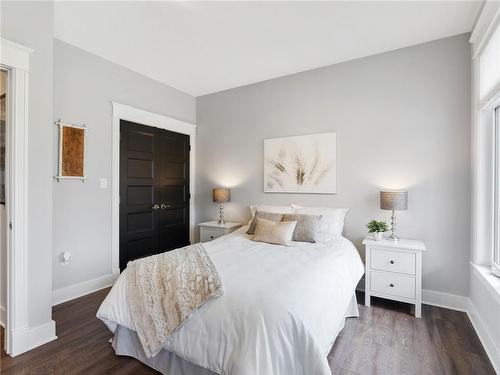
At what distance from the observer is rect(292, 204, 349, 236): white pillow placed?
306 centimetres

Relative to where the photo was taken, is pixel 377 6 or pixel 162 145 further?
pixel 162 145

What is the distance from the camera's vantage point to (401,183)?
2984 mm

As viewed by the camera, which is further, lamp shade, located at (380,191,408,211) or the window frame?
lamp shade, located at (380,191,408,211)

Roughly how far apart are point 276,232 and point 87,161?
232cm

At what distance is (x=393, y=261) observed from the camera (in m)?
2.68

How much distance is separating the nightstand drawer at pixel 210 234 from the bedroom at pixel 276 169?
0.02m

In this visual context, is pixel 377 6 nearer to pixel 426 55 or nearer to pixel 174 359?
pixel 426 55

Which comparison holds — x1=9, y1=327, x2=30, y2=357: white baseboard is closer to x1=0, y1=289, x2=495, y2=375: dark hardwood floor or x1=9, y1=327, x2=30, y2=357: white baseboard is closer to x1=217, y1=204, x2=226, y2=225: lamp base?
x1=0, y1=289, x2=495, y2=375: dark hardwood floor

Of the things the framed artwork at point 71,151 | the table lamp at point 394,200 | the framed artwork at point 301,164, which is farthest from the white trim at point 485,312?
the framed artwork at point 71,151

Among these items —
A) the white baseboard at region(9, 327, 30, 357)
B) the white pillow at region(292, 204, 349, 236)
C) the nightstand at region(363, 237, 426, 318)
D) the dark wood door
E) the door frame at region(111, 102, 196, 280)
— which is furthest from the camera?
the dark wood door

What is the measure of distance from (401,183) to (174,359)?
109 inches

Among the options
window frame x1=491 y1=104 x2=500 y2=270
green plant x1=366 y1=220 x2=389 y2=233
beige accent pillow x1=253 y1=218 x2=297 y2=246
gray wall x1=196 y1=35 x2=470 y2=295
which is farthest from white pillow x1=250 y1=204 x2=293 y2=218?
window frame x1=491 y1=104 x2=500 y2=270

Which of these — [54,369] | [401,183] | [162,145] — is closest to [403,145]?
[401,183]

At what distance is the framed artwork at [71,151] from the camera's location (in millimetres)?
2838
